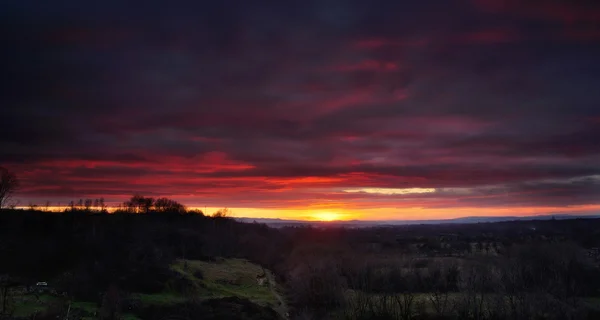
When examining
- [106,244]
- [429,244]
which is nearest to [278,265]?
[106,244]

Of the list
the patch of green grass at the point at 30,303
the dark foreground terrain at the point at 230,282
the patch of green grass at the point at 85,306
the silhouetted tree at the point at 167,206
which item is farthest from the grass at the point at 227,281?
the silhouetted tree at the point at 167,206

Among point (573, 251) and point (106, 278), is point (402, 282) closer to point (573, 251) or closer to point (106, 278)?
point (573, 251)

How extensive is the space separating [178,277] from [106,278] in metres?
8.77

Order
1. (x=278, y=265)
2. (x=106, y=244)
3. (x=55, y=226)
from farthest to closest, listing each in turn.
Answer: (x=278, y=265), (x=55, y=226), (x=106, y=244)

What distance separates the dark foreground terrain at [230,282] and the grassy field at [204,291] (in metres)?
0.18

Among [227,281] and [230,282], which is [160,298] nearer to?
[227,281]

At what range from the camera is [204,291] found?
202 feet

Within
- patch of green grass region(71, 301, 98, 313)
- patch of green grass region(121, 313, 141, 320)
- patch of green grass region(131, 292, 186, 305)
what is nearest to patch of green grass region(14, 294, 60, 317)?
patch of green grass region(71, 301, 98, 313)

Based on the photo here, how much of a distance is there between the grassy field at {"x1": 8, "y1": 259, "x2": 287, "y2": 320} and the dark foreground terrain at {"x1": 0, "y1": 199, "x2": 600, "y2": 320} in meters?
0.18

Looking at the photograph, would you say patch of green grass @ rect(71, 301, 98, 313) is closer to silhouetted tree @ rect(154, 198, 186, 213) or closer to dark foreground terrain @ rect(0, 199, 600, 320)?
dark foreground terrain @ rect(0, 199, 600, 320)

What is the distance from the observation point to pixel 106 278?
58.9m

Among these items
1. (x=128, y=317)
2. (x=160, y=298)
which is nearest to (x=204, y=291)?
(x=160, y=298)

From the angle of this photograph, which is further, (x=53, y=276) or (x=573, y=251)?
(x=573, y=251)

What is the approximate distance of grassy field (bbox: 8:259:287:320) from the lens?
44.9 metres
